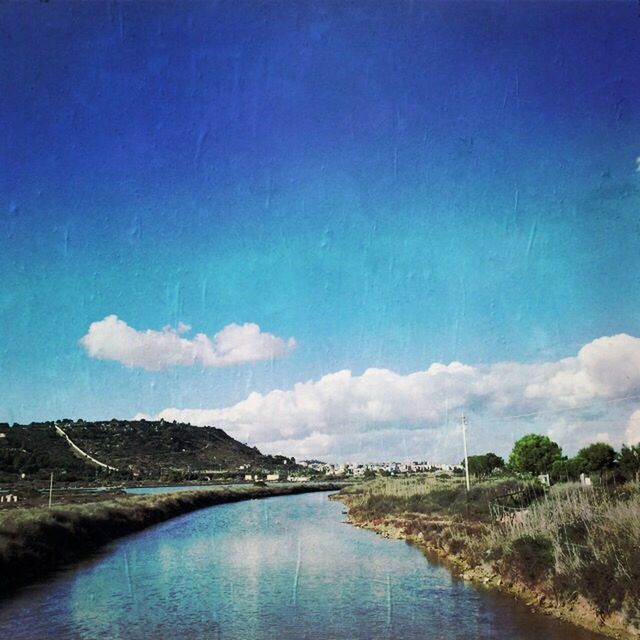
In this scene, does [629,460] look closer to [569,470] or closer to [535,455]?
[569,470]

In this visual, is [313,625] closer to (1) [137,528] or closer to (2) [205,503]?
(1) [137,528]

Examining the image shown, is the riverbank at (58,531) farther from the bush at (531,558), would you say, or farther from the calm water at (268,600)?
the bush at (531,558)

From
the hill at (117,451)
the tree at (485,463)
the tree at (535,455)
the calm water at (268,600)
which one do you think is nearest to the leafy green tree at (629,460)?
the calm water at (268,600)

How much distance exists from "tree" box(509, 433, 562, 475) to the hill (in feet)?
179

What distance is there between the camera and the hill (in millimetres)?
87500

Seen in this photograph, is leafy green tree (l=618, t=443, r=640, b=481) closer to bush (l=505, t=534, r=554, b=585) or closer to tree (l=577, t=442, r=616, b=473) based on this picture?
tree (l=577, t=442, r=616, b=473)

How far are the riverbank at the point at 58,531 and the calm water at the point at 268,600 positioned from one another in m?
1.51

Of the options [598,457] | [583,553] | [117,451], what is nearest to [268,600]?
[583,553]

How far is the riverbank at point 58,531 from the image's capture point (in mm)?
22666

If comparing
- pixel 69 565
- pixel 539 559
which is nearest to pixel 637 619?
pixel 539 559

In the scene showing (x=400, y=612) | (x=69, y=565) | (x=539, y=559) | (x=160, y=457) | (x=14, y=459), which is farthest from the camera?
Answer: (x=160, y=457)

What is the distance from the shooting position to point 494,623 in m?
14.6

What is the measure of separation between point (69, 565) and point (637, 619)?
69.4 ft

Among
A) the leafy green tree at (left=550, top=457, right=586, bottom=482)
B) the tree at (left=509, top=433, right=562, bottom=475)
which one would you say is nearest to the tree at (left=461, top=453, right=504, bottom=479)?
the tree at (left=509, top=433, right=562, bottom=475)
